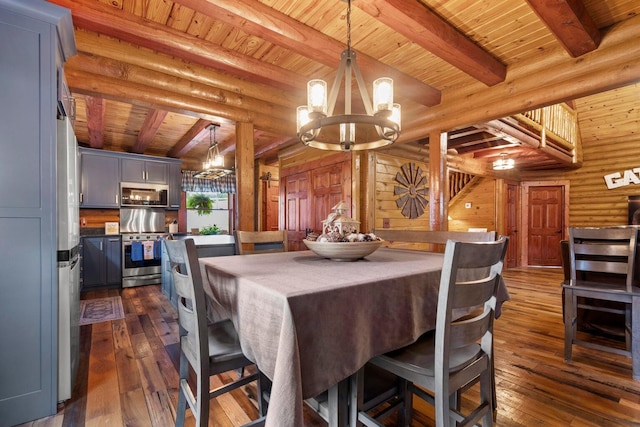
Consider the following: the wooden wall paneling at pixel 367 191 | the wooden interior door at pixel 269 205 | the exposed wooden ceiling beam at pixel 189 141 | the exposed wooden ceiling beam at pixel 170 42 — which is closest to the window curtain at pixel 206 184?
the exposed wooden ceiling beam at pixel 189 141

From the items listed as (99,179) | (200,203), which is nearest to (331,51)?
(99,179)

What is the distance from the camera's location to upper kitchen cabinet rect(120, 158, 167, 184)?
538 centimetres

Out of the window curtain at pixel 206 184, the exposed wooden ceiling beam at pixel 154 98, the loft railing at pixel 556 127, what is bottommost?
the window curtain at pixel 206 184

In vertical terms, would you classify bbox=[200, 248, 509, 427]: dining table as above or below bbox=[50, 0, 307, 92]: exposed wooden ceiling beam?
below

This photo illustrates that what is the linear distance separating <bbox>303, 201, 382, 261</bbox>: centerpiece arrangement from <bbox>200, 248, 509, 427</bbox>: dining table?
18cm

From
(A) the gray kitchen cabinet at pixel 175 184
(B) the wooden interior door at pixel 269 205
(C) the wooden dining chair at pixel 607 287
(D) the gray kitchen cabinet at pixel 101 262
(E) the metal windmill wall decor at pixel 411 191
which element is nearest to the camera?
(C) the wooden dining chair at pixel 607 287

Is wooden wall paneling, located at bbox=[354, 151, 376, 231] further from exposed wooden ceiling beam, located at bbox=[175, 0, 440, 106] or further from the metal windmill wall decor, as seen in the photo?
exposed wooden ceiling beam, located at bbox=[175, 0, 440, 106]

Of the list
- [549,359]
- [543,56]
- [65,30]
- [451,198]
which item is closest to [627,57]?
[543,56]

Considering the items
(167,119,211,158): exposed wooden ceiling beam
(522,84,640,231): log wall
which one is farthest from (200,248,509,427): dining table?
(522,84,640,231): log wall

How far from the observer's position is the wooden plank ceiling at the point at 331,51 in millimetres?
2129

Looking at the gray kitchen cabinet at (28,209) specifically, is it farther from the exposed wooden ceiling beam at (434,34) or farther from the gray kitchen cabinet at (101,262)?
the gray kitchen cabinet at (101,262)

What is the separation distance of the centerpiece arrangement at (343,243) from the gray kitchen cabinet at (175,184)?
4.78 m

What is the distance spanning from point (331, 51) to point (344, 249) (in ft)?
5.58

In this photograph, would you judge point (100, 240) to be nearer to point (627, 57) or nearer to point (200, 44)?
point (200, 44)
